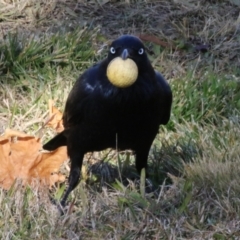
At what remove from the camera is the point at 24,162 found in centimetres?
475

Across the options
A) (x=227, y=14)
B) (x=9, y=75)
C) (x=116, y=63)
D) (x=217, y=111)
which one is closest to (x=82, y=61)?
(x=9, y=75)

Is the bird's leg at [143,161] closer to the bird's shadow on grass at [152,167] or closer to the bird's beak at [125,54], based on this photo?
the bird's shadow on grass at [152,167]

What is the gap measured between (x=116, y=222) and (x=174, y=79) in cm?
218

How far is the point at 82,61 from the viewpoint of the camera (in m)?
6.34

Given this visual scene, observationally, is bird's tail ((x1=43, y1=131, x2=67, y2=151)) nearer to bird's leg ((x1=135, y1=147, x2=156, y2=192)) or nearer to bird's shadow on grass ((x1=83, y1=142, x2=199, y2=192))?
bird's shadow on grass ((x1=83, y1=142, x2=199, y2=192))

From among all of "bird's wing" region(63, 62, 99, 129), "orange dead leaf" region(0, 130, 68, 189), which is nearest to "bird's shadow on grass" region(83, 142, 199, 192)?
"orange dead leaf" region(0, 130, 68, 189)

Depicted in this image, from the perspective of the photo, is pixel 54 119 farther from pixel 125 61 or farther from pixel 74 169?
pixel 125 61

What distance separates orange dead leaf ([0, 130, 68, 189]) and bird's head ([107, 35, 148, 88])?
28.8 inches

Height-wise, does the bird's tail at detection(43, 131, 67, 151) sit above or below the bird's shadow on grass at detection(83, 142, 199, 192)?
above

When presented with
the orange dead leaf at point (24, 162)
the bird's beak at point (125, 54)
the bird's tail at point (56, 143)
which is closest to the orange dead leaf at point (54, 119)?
the bird's tail at point (56, 143)

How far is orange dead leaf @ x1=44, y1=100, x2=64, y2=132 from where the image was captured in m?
5.56

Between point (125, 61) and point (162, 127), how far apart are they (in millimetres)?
1560

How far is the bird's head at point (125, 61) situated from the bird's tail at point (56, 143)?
2.66ft

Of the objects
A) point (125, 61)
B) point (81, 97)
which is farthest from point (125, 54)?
point (81, 97)
